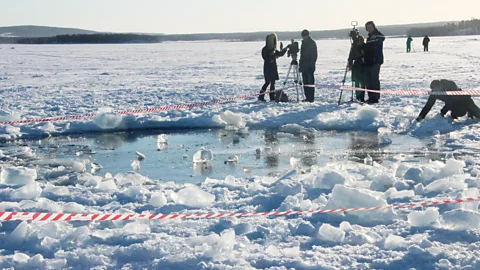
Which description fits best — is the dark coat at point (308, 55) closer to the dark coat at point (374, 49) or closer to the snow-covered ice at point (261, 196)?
the dark coat at point (374, 49)

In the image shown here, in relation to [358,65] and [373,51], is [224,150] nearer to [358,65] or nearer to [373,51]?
[373,51]

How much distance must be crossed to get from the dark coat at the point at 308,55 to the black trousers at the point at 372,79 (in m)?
1.20

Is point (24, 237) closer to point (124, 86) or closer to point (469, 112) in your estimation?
point (469, 112)

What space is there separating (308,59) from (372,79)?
1484mm

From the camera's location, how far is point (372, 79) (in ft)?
42.9

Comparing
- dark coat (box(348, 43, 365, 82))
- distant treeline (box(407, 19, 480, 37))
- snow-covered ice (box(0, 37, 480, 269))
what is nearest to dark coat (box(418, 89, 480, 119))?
snow-covered ice (box(0, 37, 480, 269))

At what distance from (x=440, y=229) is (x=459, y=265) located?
0.74 metres

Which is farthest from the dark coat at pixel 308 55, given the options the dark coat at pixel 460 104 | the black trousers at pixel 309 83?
the dark coat at pixel 460 104

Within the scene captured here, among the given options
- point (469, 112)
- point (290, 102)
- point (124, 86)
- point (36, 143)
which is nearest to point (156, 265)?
point (36, 143)

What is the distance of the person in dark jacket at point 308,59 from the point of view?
Answer: 43.7 feet

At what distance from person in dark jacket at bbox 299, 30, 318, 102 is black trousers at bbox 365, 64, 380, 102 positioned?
1.20m

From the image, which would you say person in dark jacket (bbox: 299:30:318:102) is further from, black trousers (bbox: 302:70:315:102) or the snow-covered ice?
the snow-covered ice

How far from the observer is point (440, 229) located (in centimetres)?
492

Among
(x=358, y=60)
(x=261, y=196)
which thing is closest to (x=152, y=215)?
(x=261, y=196)
